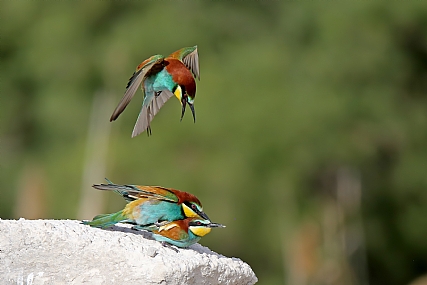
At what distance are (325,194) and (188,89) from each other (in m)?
6.54

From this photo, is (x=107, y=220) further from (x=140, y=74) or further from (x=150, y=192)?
(x=140, y=74)

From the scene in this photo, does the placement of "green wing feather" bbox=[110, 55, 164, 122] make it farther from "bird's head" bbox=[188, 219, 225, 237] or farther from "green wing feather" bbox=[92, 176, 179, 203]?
"bird's head" bbox=[188, 219, 225, 237]

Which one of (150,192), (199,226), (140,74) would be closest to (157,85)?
(140,74)

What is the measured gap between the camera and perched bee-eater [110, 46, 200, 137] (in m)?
1.95

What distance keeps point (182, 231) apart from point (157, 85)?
39 centimetres

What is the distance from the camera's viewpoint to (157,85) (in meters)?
2.03

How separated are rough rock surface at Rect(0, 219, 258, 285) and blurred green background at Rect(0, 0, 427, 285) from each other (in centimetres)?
551

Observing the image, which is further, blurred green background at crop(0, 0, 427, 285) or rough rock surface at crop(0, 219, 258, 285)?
blurred green background at crop(0, 0, 427, 285)

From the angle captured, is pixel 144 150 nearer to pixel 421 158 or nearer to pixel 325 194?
pixel 325 194

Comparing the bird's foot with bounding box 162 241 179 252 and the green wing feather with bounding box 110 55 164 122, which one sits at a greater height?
the green wing feather with bounding box 110 55 164 122

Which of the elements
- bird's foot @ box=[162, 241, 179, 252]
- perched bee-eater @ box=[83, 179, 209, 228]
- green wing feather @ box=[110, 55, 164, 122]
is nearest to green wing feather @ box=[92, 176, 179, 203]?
perched bee-eater @ box=[83, 179, 209, 228]

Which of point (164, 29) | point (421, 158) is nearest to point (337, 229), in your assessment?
point (421, 158)

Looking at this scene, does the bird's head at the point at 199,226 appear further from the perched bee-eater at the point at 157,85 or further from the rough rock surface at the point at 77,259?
the perched bee-eater at the point at 157,85

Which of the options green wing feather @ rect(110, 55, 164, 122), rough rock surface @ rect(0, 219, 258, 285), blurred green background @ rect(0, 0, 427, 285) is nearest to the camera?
rough rock surface @ rect(0, 219, 258, 285)
